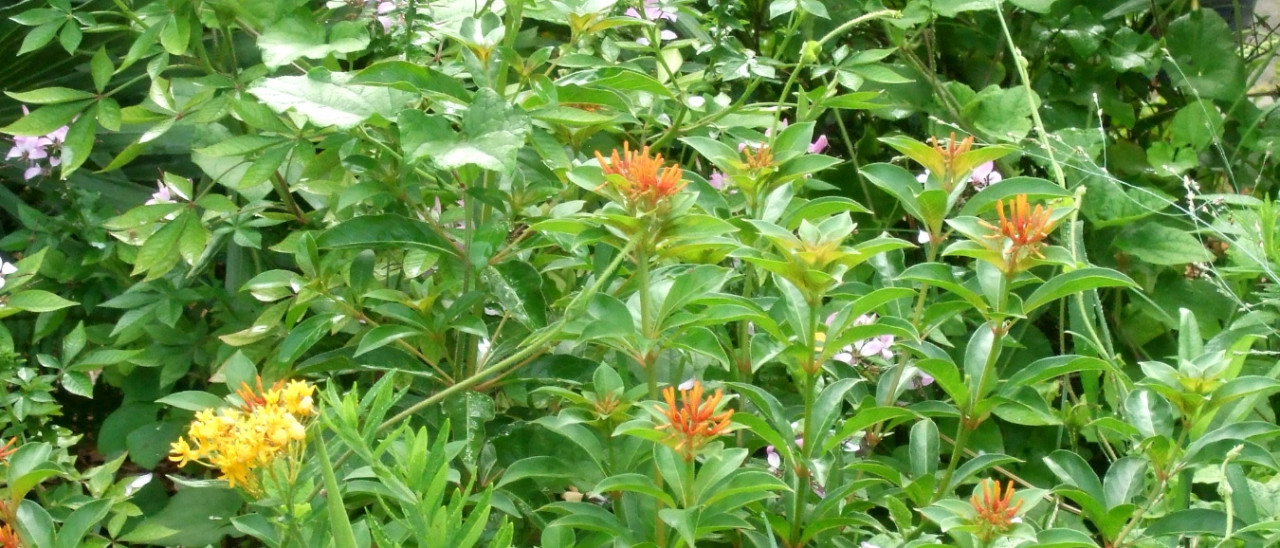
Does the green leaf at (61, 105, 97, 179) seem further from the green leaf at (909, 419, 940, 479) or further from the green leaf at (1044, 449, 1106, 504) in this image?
the green leaf at (1044, 449, 1106, 504)

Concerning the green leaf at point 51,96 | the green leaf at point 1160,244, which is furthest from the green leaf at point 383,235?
the green leaf at point 1160,244

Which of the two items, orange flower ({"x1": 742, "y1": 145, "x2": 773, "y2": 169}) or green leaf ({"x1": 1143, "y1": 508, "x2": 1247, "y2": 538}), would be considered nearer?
green leaf ({"x1": 1143, "y1": 508, "x2": 1247, "y2": 538})

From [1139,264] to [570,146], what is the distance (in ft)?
2.92

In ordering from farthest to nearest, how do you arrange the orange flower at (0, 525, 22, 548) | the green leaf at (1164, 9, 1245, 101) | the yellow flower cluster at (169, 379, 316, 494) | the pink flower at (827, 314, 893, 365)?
the green leaf at (1164, 9, 1245, 101) < the pink flower at (827, 314, 893, 365) < the orange flower at (0, 525, 22, 548) < the yellow flower cluster at (169, 379, 316, 494)

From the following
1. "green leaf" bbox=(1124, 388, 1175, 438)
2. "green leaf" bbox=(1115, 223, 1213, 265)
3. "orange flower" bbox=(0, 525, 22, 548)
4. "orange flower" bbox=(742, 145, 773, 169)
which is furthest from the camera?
"green leaf" bbox=(1115, 223, 1213, 265)

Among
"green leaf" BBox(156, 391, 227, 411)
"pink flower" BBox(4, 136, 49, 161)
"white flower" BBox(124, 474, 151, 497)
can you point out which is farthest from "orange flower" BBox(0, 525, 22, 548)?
"pink flower" BBox(4, 136, 49, 161)

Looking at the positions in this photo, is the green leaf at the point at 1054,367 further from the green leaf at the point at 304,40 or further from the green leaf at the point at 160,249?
the green leaf at the point at 160,249

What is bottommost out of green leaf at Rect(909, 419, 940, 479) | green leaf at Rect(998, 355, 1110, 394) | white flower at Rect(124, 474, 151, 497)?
white flower at Rect(124, 474, 151, 497)

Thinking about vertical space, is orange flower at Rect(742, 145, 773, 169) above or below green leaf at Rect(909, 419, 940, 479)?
above

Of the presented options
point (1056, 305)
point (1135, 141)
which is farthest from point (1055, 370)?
point (1135, 141)

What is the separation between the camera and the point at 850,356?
4.13 ft

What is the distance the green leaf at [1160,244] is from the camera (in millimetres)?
1689

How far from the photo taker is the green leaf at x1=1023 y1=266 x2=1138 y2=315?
86 cm

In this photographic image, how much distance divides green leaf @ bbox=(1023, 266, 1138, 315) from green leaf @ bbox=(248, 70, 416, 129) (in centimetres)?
57
